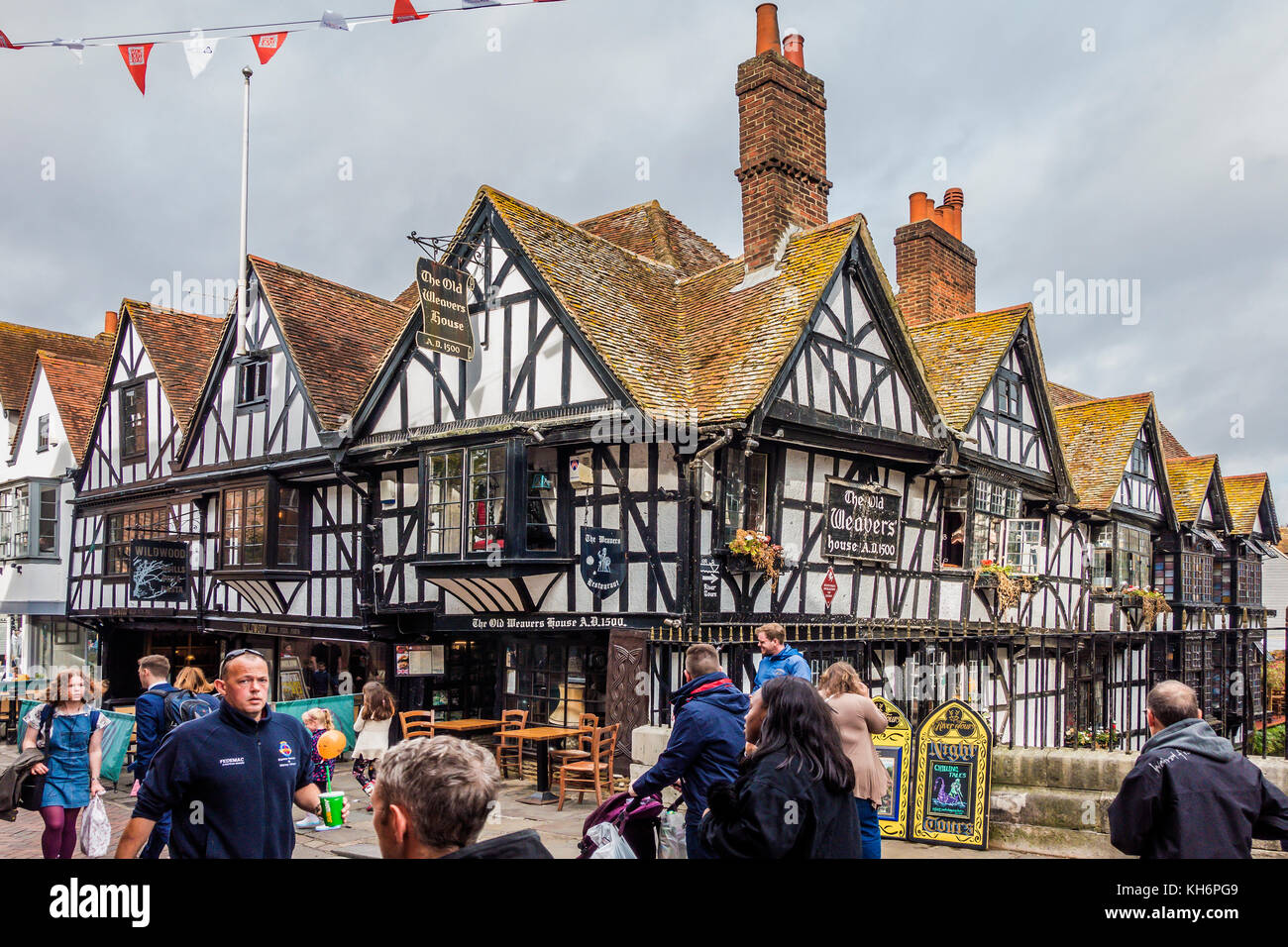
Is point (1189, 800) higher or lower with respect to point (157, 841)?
higher

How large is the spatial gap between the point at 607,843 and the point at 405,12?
8744 mm

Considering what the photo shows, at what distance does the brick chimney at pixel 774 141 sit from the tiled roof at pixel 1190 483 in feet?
47.0

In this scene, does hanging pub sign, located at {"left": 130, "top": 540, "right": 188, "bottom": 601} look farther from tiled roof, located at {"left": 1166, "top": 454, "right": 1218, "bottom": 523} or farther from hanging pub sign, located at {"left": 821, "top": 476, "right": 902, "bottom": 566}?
tiled roof, located at {"left": 1166, "top": 454, "right": 1218, "bottom": 523}

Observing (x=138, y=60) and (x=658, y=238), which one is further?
(x=658, y=238)

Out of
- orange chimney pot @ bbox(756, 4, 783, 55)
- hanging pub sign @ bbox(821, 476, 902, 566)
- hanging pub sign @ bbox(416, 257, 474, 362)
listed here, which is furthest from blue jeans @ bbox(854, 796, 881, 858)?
orange chimney pot @ bbox(756, 4, 783, 55)

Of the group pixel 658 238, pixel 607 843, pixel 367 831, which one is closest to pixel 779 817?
pixel 607 843

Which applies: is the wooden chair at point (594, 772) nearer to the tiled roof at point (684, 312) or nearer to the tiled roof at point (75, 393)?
the tiled roof at point (684, 312)

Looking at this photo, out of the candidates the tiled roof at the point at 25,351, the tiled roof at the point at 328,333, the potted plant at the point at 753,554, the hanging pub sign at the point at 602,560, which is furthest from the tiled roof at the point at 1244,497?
the tiled roof at the point at 25,351

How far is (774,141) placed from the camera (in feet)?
47.6

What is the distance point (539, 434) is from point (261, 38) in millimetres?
5696

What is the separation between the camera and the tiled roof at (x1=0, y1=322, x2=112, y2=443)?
26312 mm

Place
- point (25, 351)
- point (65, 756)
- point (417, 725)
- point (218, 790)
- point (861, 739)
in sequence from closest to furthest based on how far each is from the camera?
point (218, 790), point (861, 739), point (65, 756), point (417, 725), point (25, 351)

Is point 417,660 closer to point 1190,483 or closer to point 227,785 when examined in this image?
point 227,785
